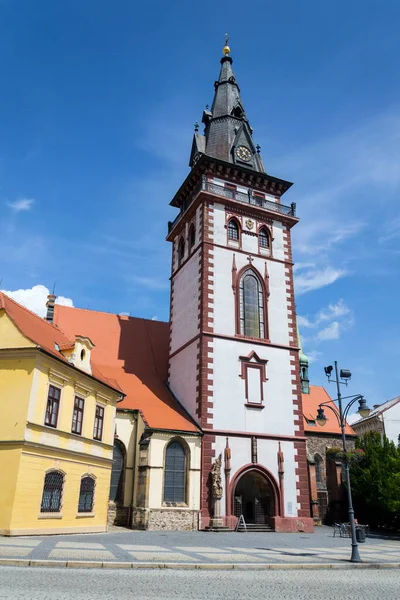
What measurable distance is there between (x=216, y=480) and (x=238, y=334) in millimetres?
8477

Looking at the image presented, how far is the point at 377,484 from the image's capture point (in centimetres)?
3062

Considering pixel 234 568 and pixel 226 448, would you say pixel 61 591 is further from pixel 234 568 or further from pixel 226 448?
pixel 226 448

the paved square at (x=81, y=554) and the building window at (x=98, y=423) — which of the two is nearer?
the paved square at (x=81, y=554)

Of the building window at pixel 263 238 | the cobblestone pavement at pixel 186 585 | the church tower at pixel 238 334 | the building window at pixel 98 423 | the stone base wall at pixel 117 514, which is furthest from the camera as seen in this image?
the building window at pixel 263 238

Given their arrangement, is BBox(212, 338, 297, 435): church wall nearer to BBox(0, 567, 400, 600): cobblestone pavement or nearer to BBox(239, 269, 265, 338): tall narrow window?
BBox(239, 269, 265, 338): tall narrow window

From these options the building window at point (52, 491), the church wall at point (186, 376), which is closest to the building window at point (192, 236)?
A: the church wall at point (186, 376)

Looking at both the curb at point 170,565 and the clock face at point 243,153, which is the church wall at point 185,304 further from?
the curb at point 170,565

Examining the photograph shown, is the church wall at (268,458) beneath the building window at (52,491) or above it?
above

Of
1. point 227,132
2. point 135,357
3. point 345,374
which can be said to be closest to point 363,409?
point 345,374

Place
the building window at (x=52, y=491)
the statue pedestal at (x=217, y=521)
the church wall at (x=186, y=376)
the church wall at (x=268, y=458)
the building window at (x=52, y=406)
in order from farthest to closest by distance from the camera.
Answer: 1. the church wall at (x=186, y=376)
2. the church wall at (x=268, y=458)
3. the statue pedestal at (x=217, y=521)
4. the building window at (x=52, y=406)
5. the building window at (x=52, y=491)

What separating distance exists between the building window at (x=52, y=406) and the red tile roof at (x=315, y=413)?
23.5 m

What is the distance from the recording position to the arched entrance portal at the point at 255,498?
1067 inches

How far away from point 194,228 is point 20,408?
18.8 metres

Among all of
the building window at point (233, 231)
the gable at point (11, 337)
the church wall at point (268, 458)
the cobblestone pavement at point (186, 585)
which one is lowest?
the cobblestone pavement at point (186, 585)
